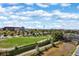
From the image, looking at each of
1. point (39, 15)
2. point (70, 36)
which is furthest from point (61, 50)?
point (39, 15)

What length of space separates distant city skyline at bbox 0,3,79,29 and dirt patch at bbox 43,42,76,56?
9.4 inches

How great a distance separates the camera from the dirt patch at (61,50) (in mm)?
2684

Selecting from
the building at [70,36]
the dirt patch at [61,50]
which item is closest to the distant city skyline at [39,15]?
the building at [70,36]

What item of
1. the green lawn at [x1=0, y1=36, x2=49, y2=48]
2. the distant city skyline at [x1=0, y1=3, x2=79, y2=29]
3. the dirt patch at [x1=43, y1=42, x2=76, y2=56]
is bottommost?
the dirt patch at [x1=43, y1=42, x2=76, y2=56]

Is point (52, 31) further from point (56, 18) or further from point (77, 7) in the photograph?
point (77, 7)

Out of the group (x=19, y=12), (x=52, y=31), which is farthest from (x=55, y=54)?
(x=19, y=12)

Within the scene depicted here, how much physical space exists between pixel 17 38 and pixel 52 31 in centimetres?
47

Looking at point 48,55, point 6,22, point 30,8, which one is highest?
point 30,8

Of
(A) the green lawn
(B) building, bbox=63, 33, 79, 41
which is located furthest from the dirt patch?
(A) the green lawn

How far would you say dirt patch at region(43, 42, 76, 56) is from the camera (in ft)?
8.80

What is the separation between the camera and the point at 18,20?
2.71m

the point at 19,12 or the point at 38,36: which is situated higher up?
the point at 19,12

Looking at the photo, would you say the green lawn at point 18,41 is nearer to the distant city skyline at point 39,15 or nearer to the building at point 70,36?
the distant city skyline at point 39,15

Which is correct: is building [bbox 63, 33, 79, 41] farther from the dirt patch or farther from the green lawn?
the green lawn
